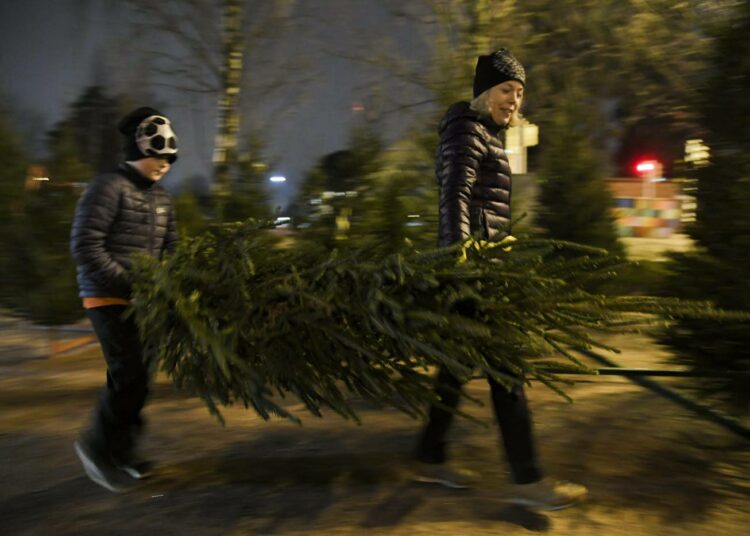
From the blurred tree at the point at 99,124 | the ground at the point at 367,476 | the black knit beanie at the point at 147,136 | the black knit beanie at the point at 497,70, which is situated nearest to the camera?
the ground at the point at 367,476

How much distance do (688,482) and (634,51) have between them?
9431 millimetres

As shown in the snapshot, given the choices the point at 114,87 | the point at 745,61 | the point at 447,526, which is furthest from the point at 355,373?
the point at 114,87

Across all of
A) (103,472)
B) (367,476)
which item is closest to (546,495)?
(367,476)

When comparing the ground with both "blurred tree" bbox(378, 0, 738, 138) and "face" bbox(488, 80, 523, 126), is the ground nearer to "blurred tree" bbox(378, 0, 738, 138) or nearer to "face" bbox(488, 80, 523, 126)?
"face" bbox(488, 80, 523, 126)

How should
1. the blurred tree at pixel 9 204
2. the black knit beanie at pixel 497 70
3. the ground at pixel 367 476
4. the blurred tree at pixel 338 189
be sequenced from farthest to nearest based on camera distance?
1. the blurred tree at pixel 9 204
2. the blurred tree at pixel 338 189
3. the black knit beanie at pixel 497 70
4. the ground at pixel 367 476

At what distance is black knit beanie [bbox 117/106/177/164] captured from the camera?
12.6 feet

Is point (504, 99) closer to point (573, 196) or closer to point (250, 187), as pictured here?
point (250, 187)

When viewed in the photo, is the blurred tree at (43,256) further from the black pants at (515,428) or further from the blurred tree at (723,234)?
the blurred tree at (723,234)

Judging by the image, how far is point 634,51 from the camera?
1179 centimetres

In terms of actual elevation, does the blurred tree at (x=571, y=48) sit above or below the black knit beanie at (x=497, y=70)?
above

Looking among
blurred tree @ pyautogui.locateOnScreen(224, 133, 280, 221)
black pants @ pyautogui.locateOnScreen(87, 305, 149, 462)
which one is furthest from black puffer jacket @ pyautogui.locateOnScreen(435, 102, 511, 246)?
blurred tree @ pyautogui.locateOnScreen(224, 133, 280, 221)

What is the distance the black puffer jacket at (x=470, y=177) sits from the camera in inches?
141

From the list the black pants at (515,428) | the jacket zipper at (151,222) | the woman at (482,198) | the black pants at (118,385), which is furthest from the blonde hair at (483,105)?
the black pants at (118,385)

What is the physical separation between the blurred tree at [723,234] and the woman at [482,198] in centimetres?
106
